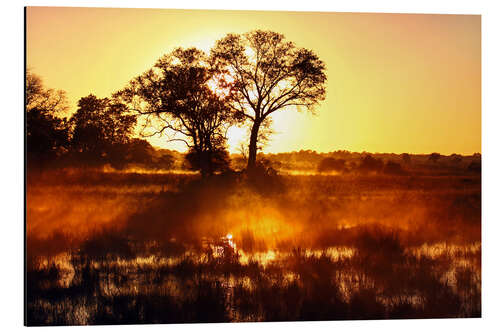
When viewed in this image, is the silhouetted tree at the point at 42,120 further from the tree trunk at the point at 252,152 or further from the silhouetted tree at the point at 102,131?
the tree trunk at the point at 252,152

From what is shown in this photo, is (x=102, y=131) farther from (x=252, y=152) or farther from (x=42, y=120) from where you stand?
(x=252, y=152)

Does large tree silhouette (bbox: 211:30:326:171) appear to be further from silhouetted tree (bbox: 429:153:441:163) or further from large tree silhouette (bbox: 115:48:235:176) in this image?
silhouetted tree (bbox: 429:153:441:163)

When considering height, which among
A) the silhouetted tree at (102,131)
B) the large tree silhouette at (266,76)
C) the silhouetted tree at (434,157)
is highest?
the large tree silhouette at (266,76)

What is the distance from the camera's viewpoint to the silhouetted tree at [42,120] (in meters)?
6.95

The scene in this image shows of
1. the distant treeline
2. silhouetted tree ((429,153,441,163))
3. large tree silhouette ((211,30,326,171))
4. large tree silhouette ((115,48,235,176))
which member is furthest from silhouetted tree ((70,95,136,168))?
silhouetted tree ((429,153,441,163))

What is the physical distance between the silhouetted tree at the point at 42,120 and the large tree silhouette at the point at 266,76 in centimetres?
227

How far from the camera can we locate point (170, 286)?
6.84 metres

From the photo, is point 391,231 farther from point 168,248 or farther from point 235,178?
point 168,248

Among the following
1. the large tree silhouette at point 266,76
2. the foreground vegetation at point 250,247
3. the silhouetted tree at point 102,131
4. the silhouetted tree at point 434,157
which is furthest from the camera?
the silhouetted tree at point 434,157

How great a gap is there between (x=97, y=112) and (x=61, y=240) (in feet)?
5.89

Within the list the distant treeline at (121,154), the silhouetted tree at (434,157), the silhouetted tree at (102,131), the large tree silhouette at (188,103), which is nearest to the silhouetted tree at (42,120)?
the distant treeline at (121,154)

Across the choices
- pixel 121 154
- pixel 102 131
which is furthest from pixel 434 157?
pixel 102 131

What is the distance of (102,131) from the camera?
744 cm
